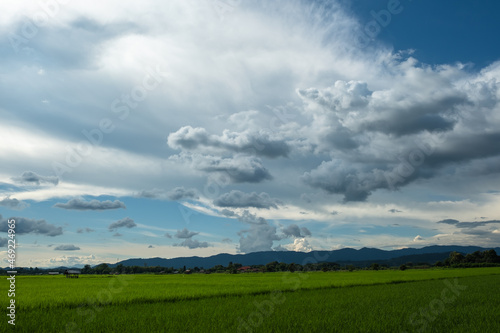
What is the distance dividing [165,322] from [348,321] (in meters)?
8.59

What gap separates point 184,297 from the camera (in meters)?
27.4

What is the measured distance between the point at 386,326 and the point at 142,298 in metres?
17.2

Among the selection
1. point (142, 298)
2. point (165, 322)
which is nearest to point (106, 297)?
point (142, 298)

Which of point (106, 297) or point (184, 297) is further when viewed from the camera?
point (184, 297)

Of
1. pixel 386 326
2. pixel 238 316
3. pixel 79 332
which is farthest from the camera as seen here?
pixel 238 316

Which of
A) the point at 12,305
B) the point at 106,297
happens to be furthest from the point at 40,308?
the point at 106,297

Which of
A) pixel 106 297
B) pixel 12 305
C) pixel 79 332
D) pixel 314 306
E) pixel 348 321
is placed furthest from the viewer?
pixel 106 297

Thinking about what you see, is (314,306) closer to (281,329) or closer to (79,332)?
(281,329)

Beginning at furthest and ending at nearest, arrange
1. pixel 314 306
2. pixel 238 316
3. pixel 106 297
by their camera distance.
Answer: pixel 106 297, pixel 314 306, pixel 238 316

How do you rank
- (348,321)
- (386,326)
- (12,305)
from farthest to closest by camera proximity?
(12,305), (348,321), (386,326)

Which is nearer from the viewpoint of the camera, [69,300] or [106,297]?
[69,300]

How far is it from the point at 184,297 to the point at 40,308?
10.1 m

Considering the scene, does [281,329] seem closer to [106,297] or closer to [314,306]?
[314,306]

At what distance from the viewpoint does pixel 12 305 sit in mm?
19906
